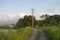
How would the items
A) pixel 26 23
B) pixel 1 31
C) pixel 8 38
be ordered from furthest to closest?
pixel 26 23 → pixel 8 38 → pixel 1 31

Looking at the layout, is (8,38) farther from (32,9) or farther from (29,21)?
(29,21)

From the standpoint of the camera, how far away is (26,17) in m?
75.4

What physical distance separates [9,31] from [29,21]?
192ft

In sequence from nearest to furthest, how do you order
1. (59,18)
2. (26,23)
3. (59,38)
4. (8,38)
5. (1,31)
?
(1,31) < (8,38) < (59,38) < (26,23) < (59,18)

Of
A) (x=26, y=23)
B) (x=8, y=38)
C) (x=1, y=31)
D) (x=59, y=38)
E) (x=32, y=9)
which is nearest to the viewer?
(x=1, y=31)

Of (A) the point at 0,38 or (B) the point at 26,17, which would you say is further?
(B) the point at 26,17

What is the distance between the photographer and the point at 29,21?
70500 millimetres

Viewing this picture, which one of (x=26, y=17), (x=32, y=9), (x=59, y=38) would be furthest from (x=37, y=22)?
(x=59, y=38)

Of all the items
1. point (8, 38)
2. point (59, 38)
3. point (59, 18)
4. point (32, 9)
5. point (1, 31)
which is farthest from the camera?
point (59, 18)

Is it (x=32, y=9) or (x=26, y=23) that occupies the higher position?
(x=32, y=9)

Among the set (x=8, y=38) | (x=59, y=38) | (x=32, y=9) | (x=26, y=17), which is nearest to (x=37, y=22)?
(x=26, y=17)

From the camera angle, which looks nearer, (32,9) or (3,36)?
(3,36)

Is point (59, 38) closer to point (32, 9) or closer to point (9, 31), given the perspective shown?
point (9, 31)

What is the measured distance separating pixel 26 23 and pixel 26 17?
21.3 ft
